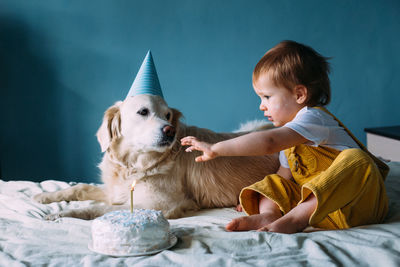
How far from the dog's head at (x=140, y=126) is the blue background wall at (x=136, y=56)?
1.47 meters

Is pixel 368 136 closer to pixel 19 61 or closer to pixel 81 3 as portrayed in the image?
pixel 81 3

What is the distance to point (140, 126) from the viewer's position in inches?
59.1

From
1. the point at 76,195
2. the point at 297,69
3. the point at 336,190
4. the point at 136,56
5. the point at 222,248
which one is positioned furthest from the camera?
the point at 136,56

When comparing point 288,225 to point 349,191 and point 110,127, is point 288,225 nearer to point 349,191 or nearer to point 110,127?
point 349,191

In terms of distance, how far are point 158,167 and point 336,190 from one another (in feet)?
2.48

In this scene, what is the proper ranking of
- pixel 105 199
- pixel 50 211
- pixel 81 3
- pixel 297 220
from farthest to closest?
pixel 81 3 < pixel 105 199 < pixel 50 211 < pixel 297 220

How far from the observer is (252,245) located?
890mm

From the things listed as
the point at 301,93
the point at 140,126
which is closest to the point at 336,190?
the point at 301,93

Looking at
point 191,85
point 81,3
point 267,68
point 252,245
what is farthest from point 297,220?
point 81,3

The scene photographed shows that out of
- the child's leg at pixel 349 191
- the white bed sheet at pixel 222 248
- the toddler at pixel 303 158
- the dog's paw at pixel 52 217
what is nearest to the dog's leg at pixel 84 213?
the dog's paw at pixel 52 217

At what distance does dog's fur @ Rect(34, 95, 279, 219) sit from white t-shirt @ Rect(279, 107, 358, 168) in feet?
1.64

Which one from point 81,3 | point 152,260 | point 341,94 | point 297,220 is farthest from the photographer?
point 341,94

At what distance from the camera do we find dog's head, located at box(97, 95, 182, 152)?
146 centimetres

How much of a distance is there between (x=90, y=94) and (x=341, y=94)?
205 cm
